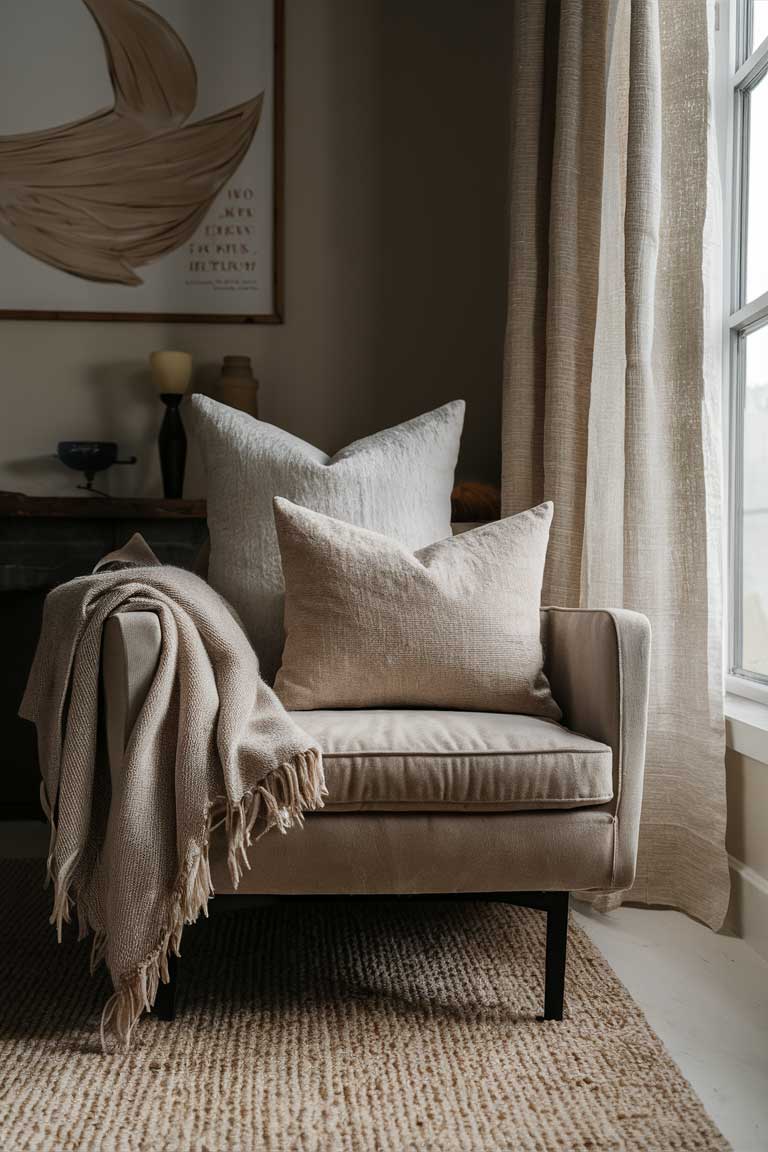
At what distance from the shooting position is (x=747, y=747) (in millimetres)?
1825

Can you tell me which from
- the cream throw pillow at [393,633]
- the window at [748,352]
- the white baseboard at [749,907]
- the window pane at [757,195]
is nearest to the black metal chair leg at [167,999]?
the cream throw pillow at [393,633]

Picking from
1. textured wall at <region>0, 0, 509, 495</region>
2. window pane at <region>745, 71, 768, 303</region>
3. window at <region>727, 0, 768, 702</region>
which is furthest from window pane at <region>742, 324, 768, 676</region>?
textured wall at <region>0, 0, 509, 495</region>

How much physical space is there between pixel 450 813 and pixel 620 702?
1.04 ft

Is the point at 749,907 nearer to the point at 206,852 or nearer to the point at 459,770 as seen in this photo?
the point at 459,770

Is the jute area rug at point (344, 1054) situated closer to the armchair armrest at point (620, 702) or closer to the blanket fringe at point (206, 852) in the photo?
the blanket fringe at point (206, 852)

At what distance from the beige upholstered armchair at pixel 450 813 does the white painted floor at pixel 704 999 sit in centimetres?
20

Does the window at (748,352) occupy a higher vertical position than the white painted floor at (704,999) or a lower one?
higher

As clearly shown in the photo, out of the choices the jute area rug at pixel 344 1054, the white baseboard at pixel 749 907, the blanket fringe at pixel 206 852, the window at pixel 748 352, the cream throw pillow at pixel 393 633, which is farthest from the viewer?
the window at pixel 748 352

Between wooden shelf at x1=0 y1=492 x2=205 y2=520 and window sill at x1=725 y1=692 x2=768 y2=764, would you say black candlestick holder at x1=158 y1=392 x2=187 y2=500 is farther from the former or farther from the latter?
window sill at x1=725 y1=692 x2=768 y2=764

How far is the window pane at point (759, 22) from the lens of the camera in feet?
6.70

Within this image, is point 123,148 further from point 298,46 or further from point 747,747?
point 747,747

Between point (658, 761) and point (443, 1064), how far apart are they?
0.83 meters

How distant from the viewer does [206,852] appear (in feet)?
4.40

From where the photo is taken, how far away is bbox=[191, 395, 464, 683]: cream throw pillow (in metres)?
1.90
